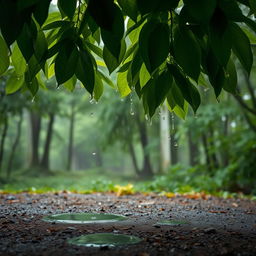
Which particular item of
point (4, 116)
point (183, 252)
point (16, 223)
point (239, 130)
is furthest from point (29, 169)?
point (183, 252)

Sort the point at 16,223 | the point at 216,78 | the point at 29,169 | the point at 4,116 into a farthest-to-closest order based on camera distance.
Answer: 1. the point at 29,169
2. the point at 4,116
3. the point at 16,223
4. the point at 216,78

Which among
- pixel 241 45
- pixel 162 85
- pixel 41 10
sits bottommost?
pixel 162 85

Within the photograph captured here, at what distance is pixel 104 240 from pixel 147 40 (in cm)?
126

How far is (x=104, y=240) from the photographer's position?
6.93 feet

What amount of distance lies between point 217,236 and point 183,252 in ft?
1.67

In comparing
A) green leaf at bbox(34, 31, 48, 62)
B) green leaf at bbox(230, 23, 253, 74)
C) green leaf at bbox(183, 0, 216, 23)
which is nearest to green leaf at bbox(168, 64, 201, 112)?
green leaf at bbox(230, 23, 253, 74)

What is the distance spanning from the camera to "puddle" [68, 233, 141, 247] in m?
2.02

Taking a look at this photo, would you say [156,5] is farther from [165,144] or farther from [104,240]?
[165,144]

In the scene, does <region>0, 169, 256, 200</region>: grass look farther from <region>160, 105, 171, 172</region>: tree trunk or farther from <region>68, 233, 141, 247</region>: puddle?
<region>68, 233, 141, 247</region>: puddle

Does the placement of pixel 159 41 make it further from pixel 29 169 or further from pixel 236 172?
pixel 29 169

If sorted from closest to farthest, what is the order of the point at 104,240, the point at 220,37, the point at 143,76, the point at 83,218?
the point at 220,37
the point at 143,76
the point at 104,240
the point at 83,218

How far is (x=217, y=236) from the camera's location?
7.63ft

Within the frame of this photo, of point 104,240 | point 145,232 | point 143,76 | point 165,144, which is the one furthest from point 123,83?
point 165,144

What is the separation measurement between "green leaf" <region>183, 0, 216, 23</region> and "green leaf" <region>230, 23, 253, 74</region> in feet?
0.63
